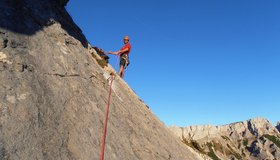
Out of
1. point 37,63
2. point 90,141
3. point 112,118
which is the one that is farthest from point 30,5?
point 90,141

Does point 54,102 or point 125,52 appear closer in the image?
point 54,102

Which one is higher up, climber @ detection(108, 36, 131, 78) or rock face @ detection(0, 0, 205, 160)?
climber @ detection(108, 36, 131, 78)

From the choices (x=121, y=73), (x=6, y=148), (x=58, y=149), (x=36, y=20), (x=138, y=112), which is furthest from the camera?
(x=121, y=73)

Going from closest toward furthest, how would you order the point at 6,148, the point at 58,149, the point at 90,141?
the point at 6,148 → the point at 58,149 → the point at 90,141

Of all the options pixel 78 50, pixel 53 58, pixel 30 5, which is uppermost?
pixel 30 5

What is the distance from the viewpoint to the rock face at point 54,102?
1108 cm

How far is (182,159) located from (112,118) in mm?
6591

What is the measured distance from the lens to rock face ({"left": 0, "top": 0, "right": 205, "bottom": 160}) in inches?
436

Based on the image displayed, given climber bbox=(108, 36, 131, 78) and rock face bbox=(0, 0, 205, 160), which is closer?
rock face bbox=(0, 0, 205, 160)

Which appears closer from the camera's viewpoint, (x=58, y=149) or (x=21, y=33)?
(x=58, y=149)

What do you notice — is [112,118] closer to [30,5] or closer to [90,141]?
[90,141]

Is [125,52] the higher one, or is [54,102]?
[125,52]

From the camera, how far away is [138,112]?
20359mm

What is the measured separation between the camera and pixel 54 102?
43.2 ft
